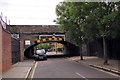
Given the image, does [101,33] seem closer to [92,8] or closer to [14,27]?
[92,8]

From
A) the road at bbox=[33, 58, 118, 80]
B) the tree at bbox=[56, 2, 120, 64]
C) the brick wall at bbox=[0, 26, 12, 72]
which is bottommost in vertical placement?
the road at bbox=[33, 58, 118, 80]

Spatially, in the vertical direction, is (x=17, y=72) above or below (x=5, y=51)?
below

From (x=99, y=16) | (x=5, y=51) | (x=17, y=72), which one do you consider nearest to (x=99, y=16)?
(x=99, y=16)

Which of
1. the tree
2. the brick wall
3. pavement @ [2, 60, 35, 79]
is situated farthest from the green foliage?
the brick wall

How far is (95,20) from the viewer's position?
30.5 meters

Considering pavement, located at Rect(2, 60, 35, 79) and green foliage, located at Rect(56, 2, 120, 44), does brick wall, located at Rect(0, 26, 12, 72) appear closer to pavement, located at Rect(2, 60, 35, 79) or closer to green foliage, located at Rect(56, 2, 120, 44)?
pavement, located at Rect(2, 60, 35, 79)

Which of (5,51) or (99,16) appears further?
(99,16)

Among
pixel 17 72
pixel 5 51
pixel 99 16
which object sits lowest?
pixel 17 72

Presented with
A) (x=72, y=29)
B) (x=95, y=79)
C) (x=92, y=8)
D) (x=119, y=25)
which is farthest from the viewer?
(x=72, y=29)

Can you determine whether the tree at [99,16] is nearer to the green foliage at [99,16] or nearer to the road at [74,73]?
the green foliage at [99,16]

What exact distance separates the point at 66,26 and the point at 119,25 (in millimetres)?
12949

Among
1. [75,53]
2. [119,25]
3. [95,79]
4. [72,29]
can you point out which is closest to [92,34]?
[119,25]

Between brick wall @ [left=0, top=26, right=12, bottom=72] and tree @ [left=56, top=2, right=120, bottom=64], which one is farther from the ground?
tree @ [left=56, top=2, right=120, bottom=64]

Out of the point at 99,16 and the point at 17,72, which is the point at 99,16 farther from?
the point at 17,72
